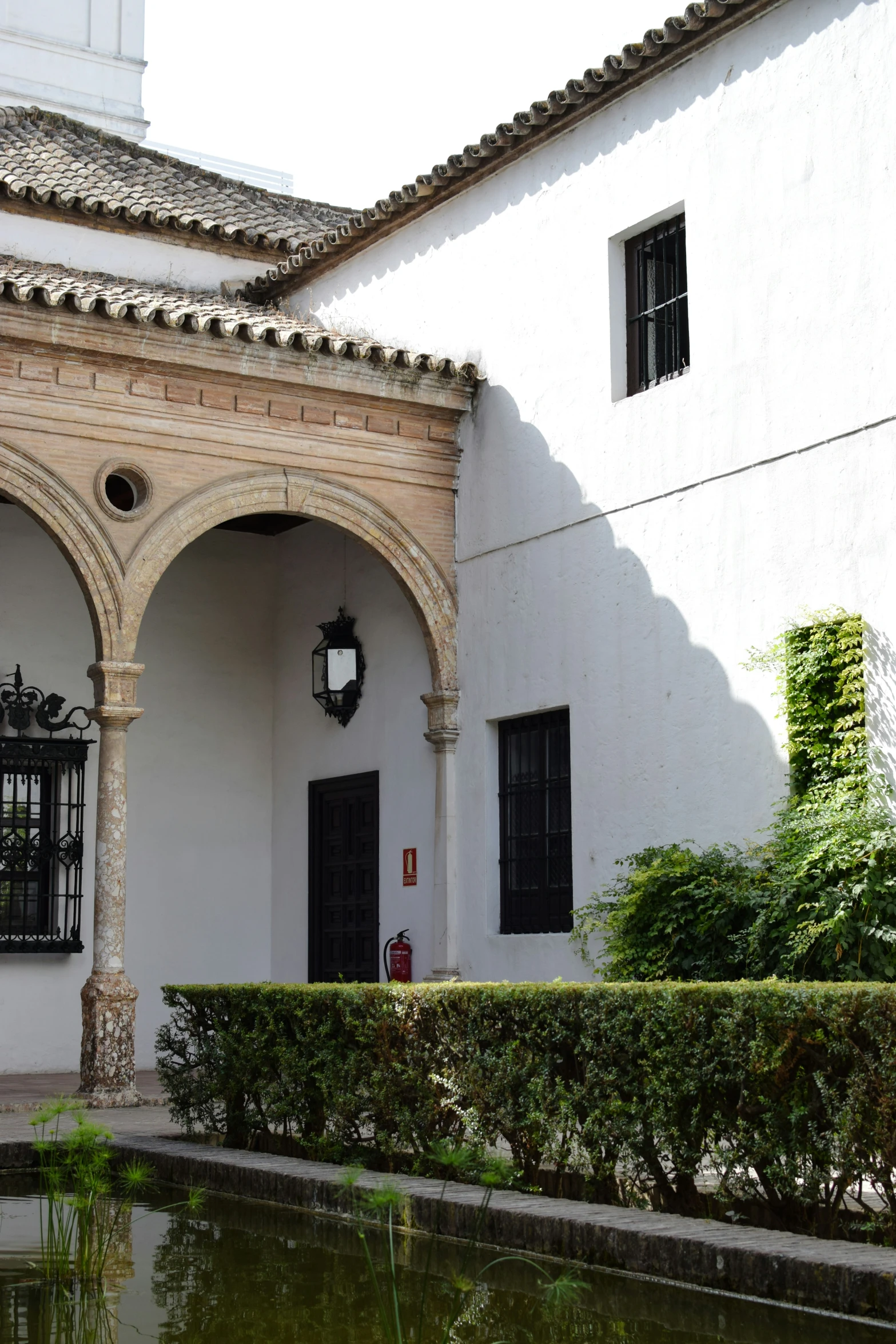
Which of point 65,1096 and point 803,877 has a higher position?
point 803,877

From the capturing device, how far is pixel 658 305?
9.90 metres

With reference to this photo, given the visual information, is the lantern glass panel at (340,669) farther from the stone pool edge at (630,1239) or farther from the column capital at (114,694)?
the stone pool edge at (630,1239)

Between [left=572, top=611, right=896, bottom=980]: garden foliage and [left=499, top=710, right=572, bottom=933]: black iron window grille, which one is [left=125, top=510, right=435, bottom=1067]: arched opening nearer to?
[left=499, top=710, right=572, bottom=933]: black iron window grille

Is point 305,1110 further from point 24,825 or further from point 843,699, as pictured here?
point 24,825

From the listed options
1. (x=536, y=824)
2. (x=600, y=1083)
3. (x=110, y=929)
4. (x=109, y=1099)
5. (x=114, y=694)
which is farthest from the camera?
(x=536, y=824)

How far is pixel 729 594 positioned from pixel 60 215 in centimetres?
686

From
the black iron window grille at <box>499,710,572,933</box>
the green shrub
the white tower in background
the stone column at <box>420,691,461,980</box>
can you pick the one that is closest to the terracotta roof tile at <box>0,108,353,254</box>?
the white tower in background

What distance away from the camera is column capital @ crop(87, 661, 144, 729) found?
9.80m

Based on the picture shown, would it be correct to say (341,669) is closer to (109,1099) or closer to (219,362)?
(219,362)

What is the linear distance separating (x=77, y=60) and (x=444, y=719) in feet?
33.6

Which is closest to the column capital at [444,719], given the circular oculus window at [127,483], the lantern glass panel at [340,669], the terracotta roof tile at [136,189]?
the lantern glass panel at [340,669]

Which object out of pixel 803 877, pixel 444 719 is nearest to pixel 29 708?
pixel 444 719

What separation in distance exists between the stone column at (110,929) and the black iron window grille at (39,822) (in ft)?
6.76

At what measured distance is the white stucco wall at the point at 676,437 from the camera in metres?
8.27
